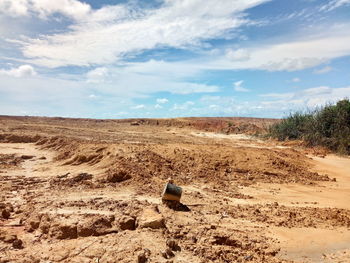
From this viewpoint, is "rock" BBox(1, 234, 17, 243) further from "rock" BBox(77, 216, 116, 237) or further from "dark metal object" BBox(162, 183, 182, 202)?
"dark metal object" BBox(162, 183, 182, 202)

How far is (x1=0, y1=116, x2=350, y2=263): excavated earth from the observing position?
16.7 ft

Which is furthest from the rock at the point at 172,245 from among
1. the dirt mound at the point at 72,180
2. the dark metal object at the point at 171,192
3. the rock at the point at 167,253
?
the dirt mound at the point at 72,180

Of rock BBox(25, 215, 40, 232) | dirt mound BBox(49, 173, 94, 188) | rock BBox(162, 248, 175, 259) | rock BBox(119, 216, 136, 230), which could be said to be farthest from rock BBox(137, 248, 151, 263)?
dirt mound BBox(49, 173, 94, 188)

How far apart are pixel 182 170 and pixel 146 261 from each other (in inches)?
242

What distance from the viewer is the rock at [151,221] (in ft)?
18.1

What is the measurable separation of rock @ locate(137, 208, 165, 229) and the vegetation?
1322cm

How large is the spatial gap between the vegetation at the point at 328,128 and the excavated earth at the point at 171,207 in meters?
3.84

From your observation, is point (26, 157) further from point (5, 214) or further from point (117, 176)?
point (5, 214)

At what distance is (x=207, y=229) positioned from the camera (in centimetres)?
579

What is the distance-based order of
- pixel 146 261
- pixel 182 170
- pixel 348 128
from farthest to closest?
pixel 348 128, pixel 182 170, pixel 146 261

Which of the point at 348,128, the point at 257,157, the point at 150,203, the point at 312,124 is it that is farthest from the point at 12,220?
the point at 312,124

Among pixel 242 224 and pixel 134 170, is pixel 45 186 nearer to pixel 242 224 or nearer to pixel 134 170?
pixel 134 170

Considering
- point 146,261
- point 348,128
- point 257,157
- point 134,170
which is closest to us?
point 146,261

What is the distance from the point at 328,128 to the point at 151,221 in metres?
15.7
